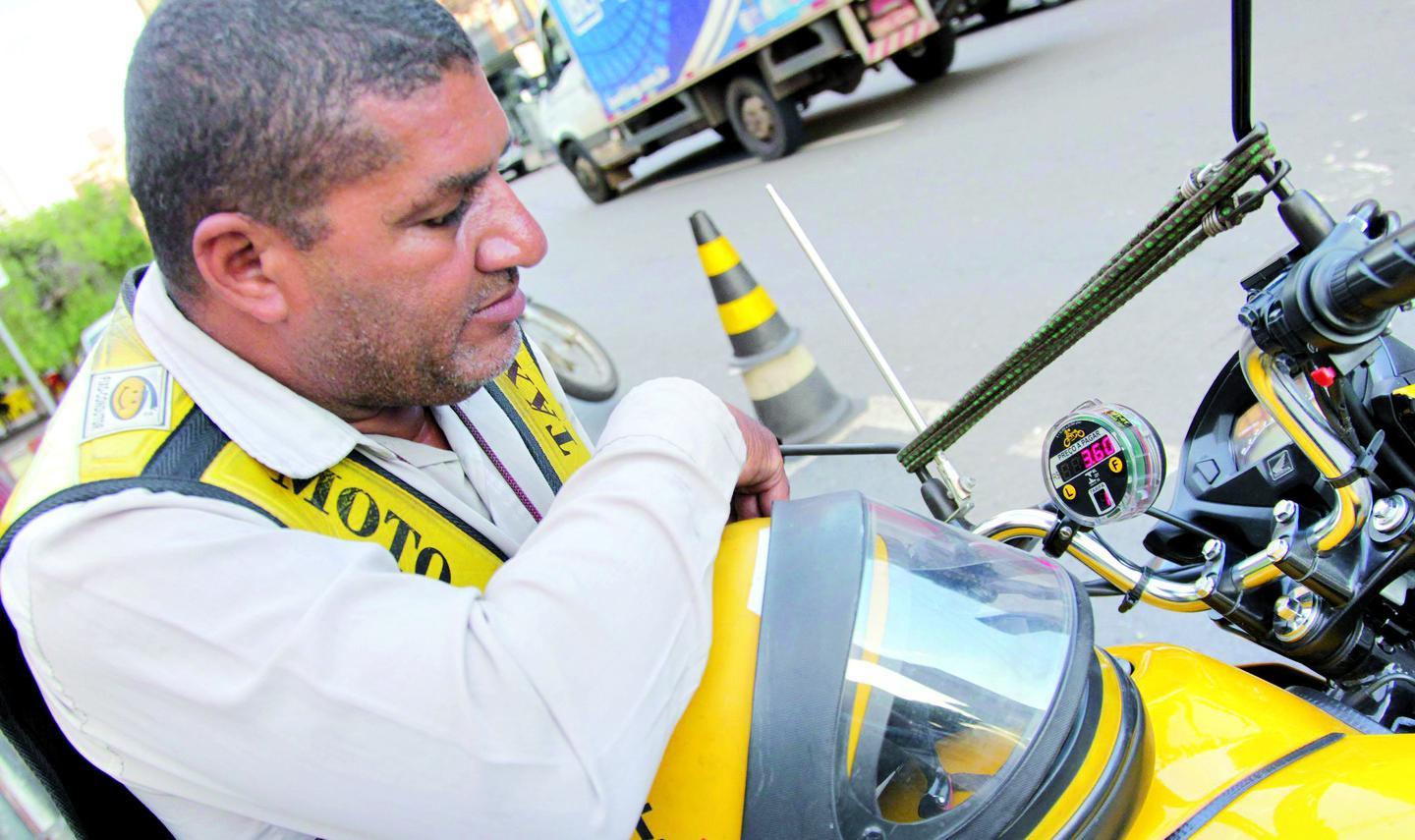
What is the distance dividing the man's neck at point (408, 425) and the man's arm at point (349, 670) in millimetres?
418

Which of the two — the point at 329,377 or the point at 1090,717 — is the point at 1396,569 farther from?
the point at 329,377

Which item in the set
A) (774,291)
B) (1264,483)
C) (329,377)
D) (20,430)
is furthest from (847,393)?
(20,430)

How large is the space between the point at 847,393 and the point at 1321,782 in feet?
11.8

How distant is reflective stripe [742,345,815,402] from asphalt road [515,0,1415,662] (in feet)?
1.18

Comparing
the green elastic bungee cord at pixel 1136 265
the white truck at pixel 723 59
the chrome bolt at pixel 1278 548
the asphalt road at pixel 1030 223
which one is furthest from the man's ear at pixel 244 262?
the white truck at pixel 723 59

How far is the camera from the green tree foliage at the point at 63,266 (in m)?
12.6

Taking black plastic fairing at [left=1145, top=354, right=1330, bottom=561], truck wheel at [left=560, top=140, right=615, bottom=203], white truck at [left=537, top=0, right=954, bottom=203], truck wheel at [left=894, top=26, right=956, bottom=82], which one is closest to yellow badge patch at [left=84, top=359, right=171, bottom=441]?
black plastic fairing at [left=1145, top=354, right=1330, bottom=561]

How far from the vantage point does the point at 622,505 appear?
1.03 metres

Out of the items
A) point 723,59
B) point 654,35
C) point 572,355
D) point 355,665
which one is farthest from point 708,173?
point 355,665

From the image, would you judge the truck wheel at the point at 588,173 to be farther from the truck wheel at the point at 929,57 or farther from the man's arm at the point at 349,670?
the man's arm at the point at 349,670

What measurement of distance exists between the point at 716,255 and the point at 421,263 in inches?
116

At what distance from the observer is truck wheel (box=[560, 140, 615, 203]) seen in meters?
12.5

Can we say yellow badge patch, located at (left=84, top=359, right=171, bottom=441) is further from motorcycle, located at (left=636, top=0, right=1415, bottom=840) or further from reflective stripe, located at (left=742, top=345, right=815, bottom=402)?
reflective stripe, located at (left=742, top=345, right=815, bottom=402)

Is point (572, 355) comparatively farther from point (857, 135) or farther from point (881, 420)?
point (857, 135)
